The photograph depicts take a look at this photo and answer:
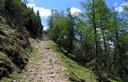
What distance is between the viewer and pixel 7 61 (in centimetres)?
2605

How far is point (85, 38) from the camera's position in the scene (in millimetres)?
57469

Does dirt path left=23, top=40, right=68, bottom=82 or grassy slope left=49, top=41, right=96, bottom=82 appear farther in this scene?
grassy slope left=49, top=41, right=96, bottom=82

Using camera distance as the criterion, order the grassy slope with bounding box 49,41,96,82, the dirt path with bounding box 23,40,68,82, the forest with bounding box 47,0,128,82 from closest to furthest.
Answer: the dirt path with bounding box 23,40,68,82 < the grassy slope with bounding box 49,41,96,82 < the forest with bounding box 47,0,128,82

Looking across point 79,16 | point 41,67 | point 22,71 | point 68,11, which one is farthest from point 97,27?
point 68,11

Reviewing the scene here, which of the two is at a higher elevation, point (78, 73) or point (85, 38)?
point (85, 38)

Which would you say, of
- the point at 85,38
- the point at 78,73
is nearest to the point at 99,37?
the point at 78,73

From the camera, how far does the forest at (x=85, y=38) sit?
30.6 meters

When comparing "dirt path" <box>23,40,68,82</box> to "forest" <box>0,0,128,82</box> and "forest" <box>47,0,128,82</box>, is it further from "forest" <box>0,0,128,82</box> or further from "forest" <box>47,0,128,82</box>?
"forest" <box>47,0,128,82</box>

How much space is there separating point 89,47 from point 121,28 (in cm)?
2449

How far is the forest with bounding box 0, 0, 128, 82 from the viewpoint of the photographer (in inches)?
1206

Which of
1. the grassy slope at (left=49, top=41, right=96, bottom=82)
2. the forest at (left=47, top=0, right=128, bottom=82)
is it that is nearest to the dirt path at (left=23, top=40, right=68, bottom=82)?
the grassy slope at (left=49, top=41, right=96, bottom=82)

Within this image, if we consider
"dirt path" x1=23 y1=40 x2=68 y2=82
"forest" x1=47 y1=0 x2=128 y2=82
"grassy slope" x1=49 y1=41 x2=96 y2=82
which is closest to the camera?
"dirt path" x1=23 y1=40 x2=68 y2=82

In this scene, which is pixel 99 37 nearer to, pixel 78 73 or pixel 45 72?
pixel 78 73

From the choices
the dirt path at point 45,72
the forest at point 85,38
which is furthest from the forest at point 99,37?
the dirt path at point 45,72
